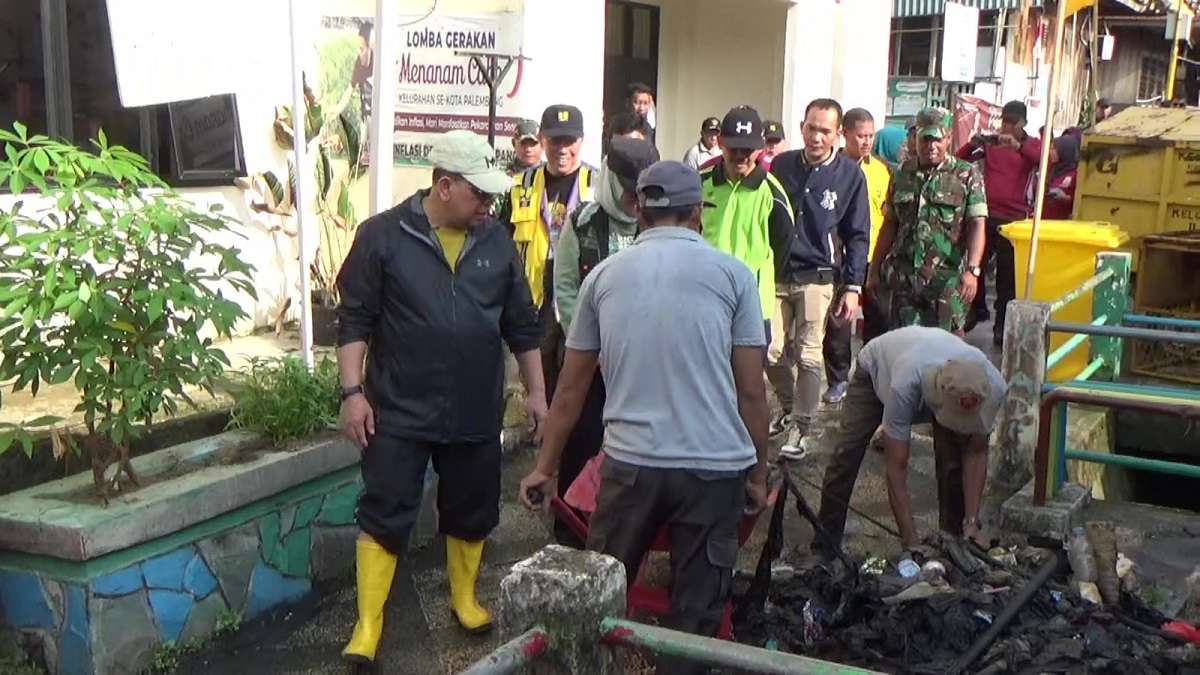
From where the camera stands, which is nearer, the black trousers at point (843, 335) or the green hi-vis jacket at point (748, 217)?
the green hi-vis jacket at point (748, 217)

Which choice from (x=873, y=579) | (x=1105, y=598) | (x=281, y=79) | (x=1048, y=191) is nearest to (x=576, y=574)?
(x=873, y=579)

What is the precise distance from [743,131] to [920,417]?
5.05ft

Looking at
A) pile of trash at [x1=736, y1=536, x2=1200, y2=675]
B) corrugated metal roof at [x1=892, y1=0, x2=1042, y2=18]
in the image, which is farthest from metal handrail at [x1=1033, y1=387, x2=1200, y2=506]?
corrugated metal roof at [x1=892, y1=0, x2=1042, y2=18]

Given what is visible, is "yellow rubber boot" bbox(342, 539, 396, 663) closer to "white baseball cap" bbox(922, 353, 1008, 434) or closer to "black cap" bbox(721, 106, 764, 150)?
"white baseball cap" bbox(922, 353, 1008, 434)

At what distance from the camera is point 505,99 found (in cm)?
830

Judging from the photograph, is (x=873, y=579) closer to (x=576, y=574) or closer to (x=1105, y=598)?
(x=1105, y=598)

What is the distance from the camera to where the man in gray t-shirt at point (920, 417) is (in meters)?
4.31

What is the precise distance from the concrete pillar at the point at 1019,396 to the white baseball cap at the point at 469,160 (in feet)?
10.2

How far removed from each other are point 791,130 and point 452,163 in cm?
888

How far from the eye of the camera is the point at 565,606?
229cm

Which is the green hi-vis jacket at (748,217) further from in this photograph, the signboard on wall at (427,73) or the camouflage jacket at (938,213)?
the signboard on wall at (427,73)

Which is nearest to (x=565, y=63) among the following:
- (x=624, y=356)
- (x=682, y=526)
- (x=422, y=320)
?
(x=422, y=320)

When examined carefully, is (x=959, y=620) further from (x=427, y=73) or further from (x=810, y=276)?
(x=427, y=73)

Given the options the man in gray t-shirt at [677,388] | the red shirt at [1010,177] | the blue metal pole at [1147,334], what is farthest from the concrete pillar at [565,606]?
the red shirt at [1010,177]
